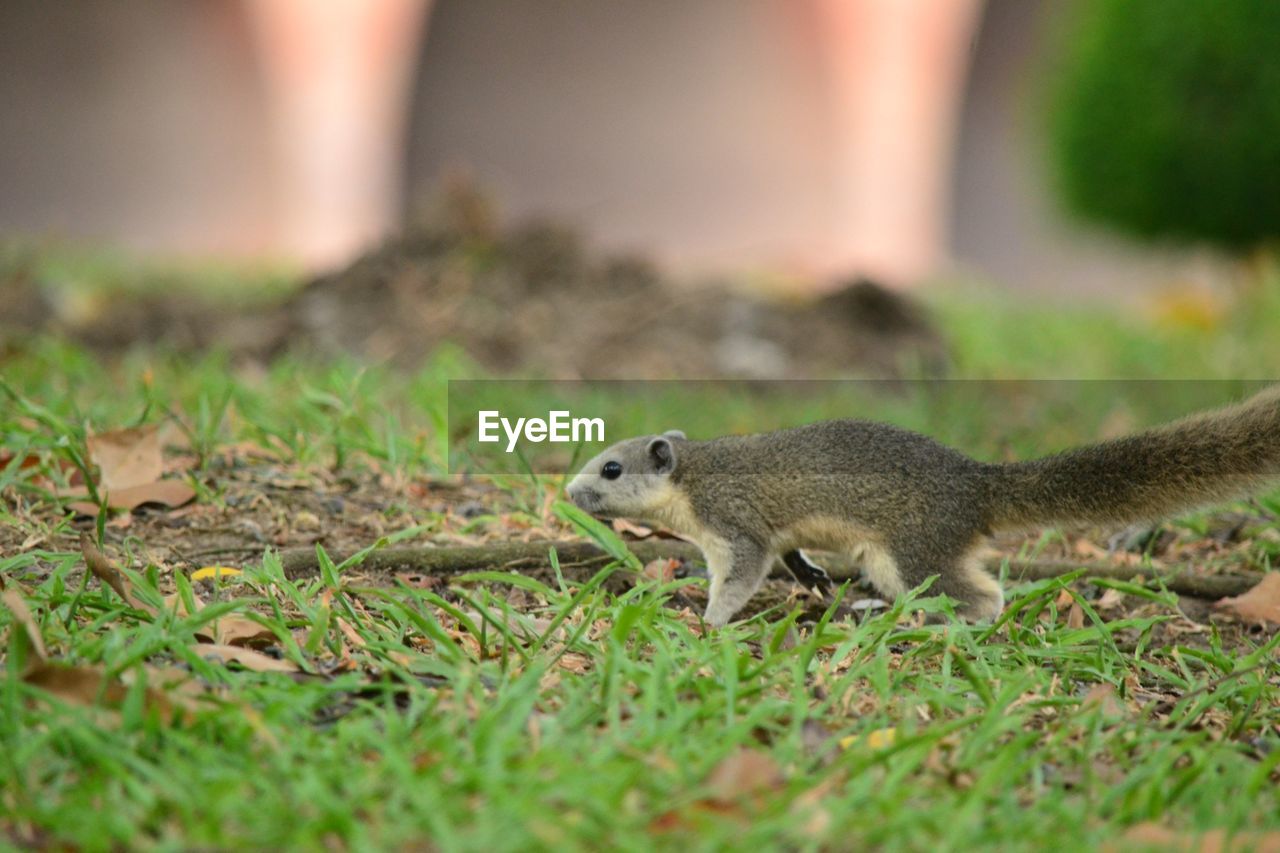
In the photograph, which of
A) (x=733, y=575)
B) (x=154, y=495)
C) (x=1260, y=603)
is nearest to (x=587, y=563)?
(x=733, y=575)

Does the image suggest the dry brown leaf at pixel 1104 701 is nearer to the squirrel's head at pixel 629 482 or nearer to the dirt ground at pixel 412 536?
→ the dirt ground at pixel 412 536

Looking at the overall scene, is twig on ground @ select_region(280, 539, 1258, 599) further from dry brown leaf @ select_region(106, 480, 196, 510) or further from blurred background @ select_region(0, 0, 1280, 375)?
blurred background @ select_region(0, 0, 1280, 375)

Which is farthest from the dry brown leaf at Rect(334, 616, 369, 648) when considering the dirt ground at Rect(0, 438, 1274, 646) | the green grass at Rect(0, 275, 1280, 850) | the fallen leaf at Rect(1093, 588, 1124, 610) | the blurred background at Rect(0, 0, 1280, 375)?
the blurred background at Rect(0, 0, 1280, 375)

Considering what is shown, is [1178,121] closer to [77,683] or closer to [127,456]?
[127,456]

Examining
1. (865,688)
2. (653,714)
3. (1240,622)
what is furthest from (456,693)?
(1240,622)

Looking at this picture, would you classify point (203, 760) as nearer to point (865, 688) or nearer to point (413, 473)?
point (865, 688)

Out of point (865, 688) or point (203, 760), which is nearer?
point (203, 760)
